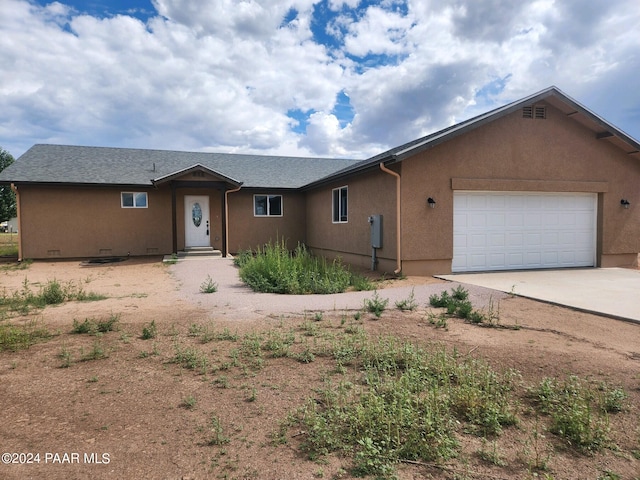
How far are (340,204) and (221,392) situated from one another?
37.0ft

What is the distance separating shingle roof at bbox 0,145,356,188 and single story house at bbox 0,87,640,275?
4.7 inches

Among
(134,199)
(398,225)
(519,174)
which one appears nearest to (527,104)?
(519,174)

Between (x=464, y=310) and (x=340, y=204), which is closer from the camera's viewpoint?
(x=464, y=310)

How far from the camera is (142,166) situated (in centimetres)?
1812

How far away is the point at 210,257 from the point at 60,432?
13.4m

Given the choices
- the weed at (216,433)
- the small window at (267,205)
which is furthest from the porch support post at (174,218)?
the weed at (216,433)

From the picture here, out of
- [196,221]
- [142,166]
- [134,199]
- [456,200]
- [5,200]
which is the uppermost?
[142,166]

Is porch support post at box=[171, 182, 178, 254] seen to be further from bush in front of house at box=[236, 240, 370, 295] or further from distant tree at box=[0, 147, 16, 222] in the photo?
distant tree at box=[0, 147, 16, 222]

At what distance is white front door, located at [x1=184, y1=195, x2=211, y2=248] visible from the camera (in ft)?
56.7

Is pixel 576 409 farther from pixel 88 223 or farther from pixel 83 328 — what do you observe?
pixel 88 223

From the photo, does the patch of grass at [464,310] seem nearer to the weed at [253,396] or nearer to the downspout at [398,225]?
the downspout at [398,225]

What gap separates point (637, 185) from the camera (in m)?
12.6

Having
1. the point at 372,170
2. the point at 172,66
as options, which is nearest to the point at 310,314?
the point at 372,170

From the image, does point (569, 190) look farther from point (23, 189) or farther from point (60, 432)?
point (23, 189)
